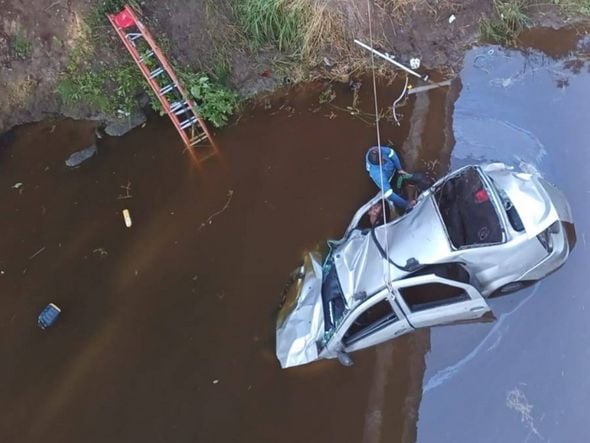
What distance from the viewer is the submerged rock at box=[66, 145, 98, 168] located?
27.1 ft

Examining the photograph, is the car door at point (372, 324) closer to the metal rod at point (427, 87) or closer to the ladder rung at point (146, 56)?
the metal rod at point (427, 87)

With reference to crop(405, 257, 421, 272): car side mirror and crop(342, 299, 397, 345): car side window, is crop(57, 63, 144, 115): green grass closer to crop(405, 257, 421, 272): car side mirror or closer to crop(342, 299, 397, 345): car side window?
crop(342, 299, 397, 345): car side window

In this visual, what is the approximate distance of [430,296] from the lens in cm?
620

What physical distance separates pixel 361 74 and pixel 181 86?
251 centimetres

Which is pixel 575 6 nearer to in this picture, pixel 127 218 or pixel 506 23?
pixel 506 23

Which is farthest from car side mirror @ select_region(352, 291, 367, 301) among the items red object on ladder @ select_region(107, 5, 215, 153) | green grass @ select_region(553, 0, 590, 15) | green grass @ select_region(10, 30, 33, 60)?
green grass @ select_region(10, 30, 33, 60)

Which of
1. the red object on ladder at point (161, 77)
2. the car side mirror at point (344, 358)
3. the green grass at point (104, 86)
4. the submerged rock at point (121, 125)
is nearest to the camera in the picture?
the car side mirror at point (344, 358)

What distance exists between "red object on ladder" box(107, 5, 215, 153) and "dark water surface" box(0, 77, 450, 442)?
0.32 m

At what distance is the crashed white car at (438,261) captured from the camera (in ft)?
19.8

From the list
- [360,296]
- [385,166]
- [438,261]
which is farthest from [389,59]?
[360,296]

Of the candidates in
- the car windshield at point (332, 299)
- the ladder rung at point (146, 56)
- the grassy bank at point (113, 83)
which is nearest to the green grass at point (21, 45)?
the grassy bank at point (113, 83)

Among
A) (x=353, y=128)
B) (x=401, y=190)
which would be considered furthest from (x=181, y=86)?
(x=401, y=190)

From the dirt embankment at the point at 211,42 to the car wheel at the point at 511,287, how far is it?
3271 millimetres

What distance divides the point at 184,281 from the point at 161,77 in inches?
110
